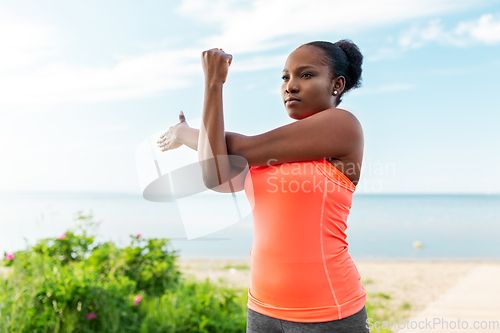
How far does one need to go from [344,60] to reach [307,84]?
0.21 m

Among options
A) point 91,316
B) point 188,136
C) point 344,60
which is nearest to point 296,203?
point 188,136

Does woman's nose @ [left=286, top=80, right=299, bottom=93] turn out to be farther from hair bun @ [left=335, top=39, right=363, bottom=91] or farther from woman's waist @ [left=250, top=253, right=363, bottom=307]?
woman's waist @ [left=250, top=253, right=363, bottom=307]

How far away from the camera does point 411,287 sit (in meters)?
5.78

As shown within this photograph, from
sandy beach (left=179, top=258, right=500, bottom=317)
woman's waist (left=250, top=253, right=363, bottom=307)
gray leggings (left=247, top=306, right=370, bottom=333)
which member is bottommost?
sandy beach (left=179, top=258, right=500, bottom=317)

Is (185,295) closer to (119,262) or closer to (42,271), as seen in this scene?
(119,262)

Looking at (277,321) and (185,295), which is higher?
(277,321)

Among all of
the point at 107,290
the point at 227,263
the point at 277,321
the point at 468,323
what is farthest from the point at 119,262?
the point at 227,263

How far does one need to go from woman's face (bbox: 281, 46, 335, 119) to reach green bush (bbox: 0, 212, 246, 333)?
2.04 meters

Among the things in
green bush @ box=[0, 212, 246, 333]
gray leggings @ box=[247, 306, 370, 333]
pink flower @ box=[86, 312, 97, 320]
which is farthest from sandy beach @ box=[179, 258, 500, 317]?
gray leggings @ box=[247, 306, 370, 333]

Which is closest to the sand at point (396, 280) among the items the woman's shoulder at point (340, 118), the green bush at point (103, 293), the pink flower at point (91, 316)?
the green bush at point (103, 293)

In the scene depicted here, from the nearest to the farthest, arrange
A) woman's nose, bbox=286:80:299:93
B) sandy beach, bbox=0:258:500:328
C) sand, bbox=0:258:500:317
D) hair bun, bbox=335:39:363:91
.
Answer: woman's nose, bbox=286:80:299:93
hair bun, bbox=335:39:363:91
sandy beach, bbox=0:258:500:328
sand, bbox=0:258:500:317

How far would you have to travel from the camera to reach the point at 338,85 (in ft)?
4.09

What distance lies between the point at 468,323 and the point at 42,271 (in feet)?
12.2

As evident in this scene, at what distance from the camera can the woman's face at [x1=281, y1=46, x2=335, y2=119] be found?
3.82 feet
